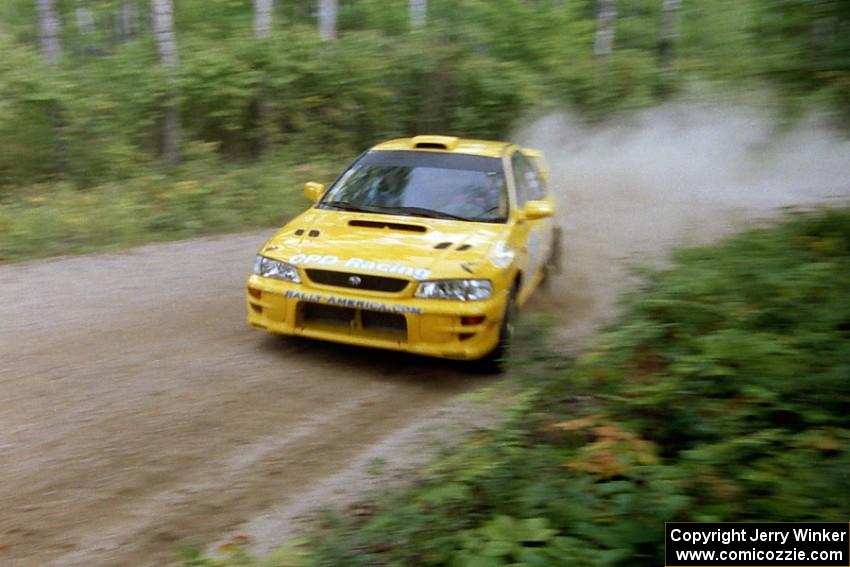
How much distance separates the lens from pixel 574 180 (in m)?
18.0

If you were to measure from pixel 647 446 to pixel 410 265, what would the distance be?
2.80 m

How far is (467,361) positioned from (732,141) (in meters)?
13.3

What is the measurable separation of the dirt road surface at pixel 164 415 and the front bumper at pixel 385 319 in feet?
1.00

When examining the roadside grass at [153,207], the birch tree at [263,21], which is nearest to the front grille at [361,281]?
the roadside grass at [153,207]

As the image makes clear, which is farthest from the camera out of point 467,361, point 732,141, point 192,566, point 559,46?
point 559,46

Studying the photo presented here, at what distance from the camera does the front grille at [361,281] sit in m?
6.20

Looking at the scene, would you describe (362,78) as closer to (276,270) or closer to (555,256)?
(555,256)

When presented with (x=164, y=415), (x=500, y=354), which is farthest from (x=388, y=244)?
(x=164, y=415)

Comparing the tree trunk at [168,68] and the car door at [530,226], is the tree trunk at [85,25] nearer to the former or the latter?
the tree trunk at [168,68]

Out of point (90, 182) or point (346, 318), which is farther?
point (90, 182)

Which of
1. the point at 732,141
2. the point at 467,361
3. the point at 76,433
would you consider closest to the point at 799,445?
the point at 467,361

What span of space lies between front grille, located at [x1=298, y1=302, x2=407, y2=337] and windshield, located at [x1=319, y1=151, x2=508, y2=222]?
1274 millimetres

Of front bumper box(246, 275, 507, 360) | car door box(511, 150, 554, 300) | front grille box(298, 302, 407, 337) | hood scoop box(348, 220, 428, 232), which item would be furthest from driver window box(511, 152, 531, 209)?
front grille box(298, 302, 407, 337)

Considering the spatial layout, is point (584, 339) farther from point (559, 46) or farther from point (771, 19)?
point (559, 46)
